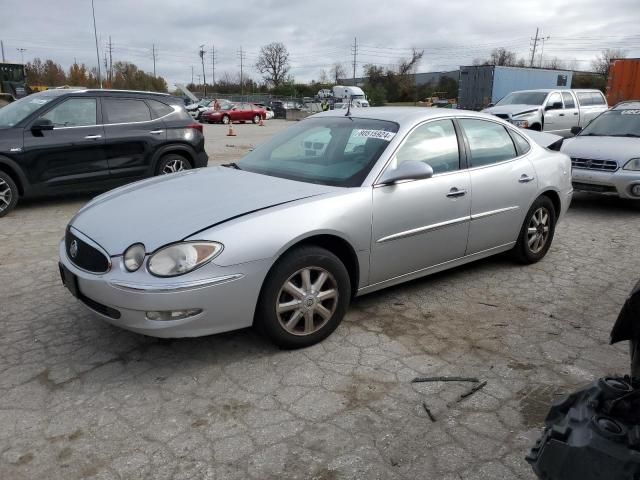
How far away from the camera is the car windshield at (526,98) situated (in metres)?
14.7

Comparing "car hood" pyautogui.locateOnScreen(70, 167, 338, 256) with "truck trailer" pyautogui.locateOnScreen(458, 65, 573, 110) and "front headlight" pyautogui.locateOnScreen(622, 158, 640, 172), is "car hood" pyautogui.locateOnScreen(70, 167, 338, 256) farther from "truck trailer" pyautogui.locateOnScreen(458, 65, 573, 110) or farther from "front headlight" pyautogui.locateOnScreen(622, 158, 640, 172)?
"truck trailer" pyautogui.locateOnScreen(458, 65, 573, 110)

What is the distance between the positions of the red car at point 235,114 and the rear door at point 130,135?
24.8 meters

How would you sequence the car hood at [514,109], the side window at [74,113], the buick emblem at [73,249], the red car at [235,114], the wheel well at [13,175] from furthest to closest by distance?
the red car at [235,114] < the car hood at [514,109] < the side window at [74,113] < the wheel well at [13,175] < the buick emblem at [73,249]

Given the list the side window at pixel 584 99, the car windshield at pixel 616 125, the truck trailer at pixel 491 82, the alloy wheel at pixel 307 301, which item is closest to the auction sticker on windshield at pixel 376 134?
the alloy wheel at pixel 307 301

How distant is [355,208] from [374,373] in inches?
42.4

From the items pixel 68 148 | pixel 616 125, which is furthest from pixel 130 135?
pixel 616 125

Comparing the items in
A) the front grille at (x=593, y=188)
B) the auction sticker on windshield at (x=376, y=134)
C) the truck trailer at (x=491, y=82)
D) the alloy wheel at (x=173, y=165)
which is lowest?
the front grille at (x=593, y=188)

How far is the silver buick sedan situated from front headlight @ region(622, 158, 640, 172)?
10.6ft

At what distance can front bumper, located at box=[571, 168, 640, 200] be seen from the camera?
7324 millimetres

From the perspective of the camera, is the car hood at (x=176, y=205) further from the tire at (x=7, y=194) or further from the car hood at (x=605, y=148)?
the car hood at (x=605, y=148)

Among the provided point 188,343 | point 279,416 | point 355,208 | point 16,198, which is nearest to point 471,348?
point 355,208

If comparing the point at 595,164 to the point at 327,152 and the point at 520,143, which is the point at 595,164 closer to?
the point at 520,143

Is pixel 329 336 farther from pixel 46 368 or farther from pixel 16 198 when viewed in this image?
pixel 16 198

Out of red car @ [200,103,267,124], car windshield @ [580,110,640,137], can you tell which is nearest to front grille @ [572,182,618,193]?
car windshield @ [580,110,640,137]
